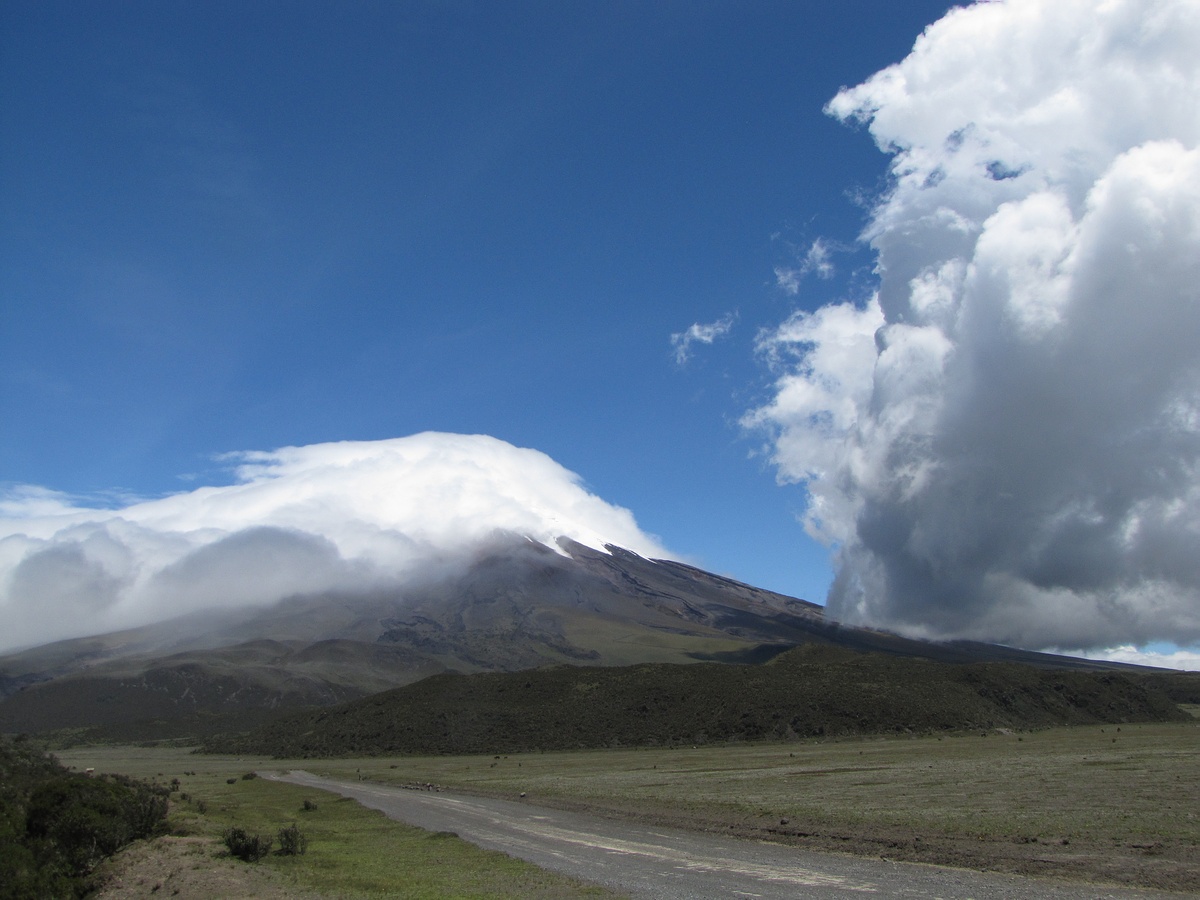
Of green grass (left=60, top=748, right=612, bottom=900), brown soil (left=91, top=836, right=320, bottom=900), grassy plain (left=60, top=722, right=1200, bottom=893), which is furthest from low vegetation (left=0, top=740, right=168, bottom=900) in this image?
grassy plain (left=60, top=722, right=1200, bottom=893)

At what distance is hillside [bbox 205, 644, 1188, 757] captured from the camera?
84875 mm

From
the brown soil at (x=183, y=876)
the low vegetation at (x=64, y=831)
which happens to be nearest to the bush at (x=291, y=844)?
the brown soil at (x=183, y=876)

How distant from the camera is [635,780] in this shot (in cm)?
4725

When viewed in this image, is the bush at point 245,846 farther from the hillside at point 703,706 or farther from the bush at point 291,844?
the hillside at point 703,706

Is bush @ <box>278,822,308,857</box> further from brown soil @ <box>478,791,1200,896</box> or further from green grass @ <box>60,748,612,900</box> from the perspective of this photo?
brown soil @ <box>478,791,1200,896</box>

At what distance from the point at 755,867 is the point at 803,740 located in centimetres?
6475

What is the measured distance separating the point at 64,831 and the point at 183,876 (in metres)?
3.79

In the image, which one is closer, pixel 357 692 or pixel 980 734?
pixel 980 734

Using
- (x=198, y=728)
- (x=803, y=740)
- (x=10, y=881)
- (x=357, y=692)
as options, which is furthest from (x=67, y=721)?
(x=10, y=881)

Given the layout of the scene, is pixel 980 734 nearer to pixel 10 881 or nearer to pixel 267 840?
pixel 267 840

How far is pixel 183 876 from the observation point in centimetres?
1845

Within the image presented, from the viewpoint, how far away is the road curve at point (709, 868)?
1611 cm

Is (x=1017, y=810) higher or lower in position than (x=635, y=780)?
higher

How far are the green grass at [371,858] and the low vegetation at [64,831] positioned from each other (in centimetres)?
259
